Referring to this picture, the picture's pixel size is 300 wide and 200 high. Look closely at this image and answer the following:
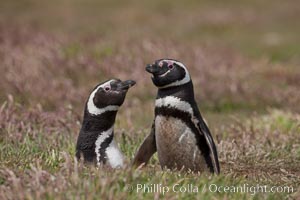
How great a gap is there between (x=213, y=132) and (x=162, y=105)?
3636 mm

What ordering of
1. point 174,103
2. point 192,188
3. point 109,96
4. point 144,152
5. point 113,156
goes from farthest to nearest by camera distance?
1. point 144,152
2. point 109,96
3. point 113,156
4. point 174,103
5. point 192,188

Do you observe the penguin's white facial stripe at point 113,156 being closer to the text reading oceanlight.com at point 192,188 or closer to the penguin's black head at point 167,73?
the penguin's black head at point 167,73

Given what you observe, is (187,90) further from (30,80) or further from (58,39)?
(58,39)

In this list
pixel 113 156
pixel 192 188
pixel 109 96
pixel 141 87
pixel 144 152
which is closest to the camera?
pixel 192 188

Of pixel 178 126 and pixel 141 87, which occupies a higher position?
pixel 178 126

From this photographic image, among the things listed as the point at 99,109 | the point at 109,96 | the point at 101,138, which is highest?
the point at 109,96

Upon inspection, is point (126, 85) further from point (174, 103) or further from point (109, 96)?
point (174, 103)

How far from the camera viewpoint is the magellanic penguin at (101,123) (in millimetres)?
8469

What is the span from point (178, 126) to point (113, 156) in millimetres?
737

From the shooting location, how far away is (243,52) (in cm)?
2234

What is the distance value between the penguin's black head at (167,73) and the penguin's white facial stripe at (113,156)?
82 centimetres

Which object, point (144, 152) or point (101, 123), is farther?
point (144, 152)

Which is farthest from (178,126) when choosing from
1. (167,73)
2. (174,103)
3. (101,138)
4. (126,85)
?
(101,138)

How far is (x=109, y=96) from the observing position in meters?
8.49
